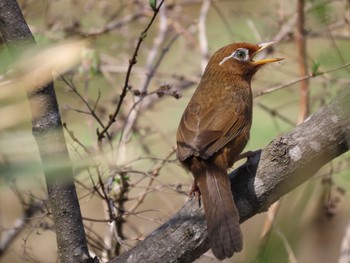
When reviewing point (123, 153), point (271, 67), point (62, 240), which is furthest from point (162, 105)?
point (62, 240)

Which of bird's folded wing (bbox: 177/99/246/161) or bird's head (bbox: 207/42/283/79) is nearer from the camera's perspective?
bird's folded wing (bbox: 177/99/246/161)

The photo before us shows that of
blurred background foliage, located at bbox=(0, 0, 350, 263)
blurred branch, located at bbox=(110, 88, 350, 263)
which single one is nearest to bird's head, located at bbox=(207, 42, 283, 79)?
blurred background foliage, located at bbox=(0, 0, 350, 263)

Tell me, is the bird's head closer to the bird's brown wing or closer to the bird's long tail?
the bird's brown wing

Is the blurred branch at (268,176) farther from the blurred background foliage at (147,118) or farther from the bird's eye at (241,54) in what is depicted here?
the bird's eye at (241,54)

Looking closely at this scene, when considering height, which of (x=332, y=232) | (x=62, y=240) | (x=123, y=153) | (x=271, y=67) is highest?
(x=271, y=67)

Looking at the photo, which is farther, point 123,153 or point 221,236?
point 123,153

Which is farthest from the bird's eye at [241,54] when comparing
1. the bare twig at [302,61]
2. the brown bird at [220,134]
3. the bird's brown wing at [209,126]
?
the bare twig at [302,61]

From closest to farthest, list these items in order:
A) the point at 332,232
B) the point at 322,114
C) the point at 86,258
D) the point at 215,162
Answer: the point at 322,114, the point at 86,258, the point at 215,162, the point at 332,232

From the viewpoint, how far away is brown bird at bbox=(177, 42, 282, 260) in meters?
2.44

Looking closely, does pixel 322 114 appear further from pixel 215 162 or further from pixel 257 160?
pixel 215 162

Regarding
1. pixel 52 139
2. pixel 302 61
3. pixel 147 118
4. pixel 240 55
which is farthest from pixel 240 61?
pixel 52 139

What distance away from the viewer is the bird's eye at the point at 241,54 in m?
3.82

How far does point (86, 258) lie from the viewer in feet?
8.46

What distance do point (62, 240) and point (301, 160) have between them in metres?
1.03
